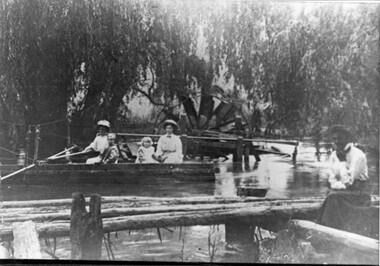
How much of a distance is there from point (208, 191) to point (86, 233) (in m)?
1.14

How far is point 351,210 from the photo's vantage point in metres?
4.11

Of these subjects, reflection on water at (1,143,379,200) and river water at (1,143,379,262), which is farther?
reflection on water at (1,143,379,200)

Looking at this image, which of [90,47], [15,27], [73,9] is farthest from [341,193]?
[15,27]

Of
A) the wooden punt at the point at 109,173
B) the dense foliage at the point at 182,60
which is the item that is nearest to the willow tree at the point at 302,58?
the dense foliage at the point at 182,60

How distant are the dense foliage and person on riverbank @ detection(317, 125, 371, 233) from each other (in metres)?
0.17

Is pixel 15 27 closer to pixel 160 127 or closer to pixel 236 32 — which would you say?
pixel 160 127

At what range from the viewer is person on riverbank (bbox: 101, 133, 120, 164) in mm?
4208

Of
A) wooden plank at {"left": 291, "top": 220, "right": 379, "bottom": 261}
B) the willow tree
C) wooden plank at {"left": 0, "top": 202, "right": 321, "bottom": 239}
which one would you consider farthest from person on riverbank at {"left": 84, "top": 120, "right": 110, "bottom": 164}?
wooden plank at {"left": 291, "top": 220, "right": 379, "bottom": 261}

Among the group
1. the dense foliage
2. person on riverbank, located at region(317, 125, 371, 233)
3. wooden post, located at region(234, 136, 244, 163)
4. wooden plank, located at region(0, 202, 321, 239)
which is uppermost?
the dense foliage

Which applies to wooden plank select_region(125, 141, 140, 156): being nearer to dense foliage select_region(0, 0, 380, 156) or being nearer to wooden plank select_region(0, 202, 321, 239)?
dense foliage select_region(0, 0, 380, 156)

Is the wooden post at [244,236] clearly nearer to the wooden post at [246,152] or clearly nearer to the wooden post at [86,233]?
the wooden post at [246,152]

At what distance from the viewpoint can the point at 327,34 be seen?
13.8 feet

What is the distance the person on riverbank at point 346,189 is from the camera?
13.5 ft

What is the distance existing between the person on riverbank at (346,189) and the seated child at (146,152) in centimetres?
163
